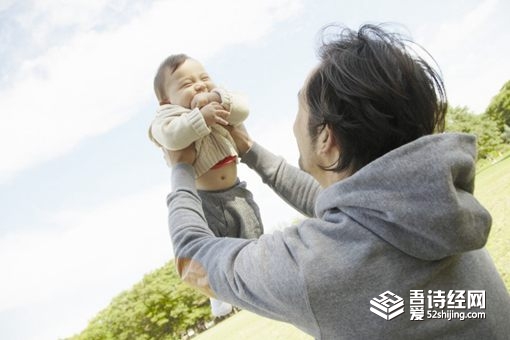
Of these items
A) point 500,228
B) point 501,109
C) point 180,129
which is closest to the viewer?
point 180,129

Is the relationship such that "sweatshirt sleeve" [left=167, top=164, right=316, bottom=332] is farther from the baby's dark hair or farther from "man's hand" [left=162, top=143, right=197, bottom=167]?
the baby's dark hair

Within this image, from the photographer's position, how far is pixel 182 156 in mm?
1743

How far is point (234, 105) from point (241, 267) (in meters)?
0.92

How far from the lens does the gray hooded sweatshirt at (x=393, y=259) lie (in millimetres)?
972

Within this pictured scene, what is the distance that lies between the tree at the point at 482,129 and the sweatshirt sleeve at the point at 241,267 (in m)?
34.7

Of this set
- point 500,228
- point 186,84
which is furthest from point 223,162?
point 500,228

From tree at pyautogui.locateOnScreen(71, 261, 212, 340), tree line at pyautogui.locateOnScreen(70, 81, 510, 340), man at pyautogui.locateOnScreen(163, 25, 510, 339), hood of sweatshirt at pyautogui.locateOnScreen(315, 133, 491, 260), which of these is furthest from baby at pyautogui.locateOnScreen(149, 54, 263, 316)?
tree at pyautogui.locateOnScreen(71, 261, 212, 340)

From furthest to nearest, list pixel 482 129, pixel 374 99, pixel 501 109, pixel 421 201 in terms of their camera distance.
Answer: pixel 501 109, pixel 482 129, pixel 374 99, pixel 421 201

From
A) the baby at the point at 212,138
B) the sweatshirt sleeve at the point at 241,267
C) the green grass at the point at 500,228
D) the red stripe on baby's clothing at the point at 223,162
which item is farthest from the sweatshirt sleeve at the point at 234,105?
the green grass at the point at 500,228

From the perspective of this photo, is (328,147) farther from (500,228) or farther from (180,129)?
(500,228)

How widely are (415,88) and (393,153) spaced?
0.25m

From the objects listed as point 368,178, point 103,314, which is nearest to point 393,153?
point 368,178

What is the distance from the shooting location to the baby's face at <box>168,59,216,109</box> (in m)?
1.85

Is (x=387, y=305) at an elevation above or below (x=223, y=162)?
below
